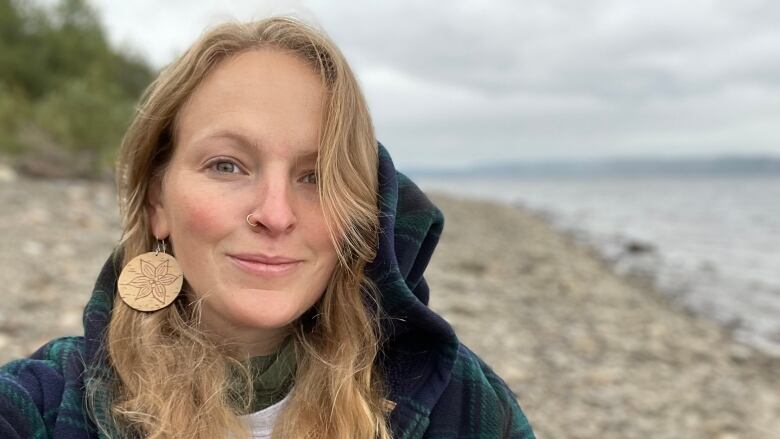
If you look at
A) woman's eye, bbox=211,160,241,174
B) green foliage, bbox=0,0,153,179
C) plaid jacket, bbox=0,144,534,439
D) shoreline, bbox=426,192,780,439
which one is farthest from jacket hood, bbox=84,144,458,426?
green foliage, bbox=0,0,153,179

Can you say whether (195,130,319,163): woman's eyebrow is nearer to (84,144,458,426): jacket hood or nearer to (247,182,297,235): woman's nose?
(247,182,297,235): woman's nose

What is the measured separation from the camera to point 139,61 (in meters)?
36.9

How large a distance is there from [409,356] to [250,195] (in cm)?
69

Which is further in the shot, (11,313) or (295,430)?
(11,313)

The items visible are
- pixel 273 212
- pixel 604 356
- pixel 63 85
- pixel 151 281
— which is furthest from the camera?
pixel 63 85

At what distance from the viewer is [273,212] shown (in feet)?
6.09

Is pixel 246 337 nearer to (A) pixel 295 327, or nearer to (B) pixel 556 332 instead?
(A) pixel 295 327

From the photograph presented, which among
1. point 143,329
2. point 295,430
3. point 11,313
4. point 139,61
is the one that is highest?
point 139,61

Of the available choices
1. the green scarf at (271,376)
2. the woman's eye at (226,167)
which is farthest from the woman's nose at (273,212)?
the green scarf at (271,376)

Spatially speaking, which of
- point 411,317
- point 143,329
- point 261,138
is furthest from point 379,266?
point 143,329

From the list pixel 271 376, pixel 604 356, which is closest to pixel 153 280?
pixel 271 376

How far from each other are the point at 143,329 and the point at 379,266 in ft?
2.26

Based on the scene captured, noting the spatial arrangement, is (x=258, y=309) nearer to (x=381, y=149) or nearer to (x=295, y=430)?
(x=295, y=430)

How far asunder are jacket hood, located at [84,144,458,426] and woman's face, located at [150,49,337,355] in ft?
0.61
